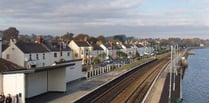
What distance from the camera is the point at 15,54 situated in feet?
244

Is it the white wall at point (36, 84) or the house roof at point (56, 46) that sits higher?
the house roof at point (56, 46)

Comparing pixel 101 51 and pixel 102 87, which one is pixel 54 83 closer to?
pixel 102 87

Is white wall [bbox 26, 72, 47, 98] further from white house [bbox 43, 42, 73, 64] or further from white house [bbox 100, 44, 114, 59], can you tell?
white house [bbox 100, 44, 114, 59]

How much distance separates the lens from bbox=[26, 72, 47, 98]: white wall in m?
37.7

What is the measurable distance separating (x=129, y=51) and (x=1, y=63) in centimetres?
14793

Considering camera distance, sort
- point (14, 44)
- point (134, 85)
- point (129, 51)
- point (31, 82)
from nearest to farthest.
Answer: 1. point (31, 82)
2. point (134, 85)
3. point (14, 44)
4. point (129, 51)

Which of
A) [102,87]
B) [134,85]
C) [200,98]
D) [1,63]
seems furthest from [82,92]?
[200,98]

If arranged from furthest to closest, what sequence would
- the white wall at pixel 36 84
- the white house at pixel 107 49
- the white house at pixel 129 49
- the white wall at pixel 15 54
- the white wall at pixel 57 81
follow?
the white house at pixel 129 49
the white house at pixel 107 49
the white wall at pixel 15 54
the white wall at pixel 57 81
the white wall at pixel 36 84

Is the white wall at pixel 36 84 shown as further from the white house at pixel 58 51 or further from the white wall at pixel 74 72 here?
the white house at pixel 58 51

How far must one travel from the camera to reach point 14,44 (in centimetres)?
7419

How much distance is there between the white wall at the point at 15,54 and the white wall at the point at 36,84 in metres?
32.1

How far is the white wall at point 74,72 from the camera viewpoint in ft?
173

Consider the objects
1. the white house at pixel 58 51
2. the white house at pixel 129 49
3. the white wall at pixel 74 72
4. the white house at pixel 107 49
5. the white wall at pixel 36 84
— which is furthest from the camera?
the white house at pixel 129 49

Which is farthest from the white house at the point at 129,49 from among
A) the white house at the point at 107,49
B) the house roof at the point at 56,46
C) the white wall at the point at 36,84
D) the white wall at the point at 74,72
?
the white wall at the point at 36,84
